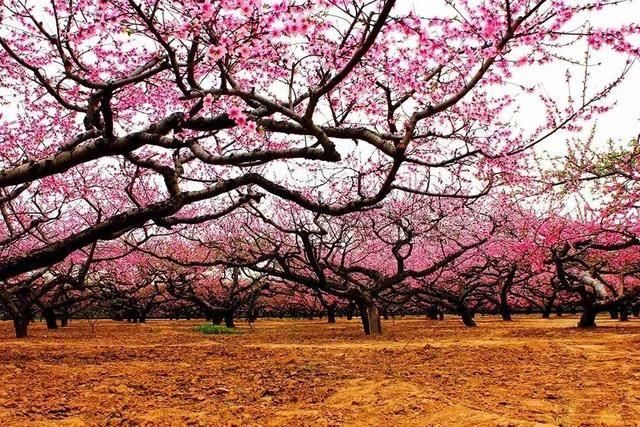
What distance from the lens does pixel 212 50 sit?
4453mm

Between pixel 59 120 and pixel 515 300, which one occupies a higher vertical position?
pixel 59 120

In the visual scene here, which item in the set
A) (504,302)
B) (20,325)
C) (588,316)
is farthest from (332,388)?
(504,302)

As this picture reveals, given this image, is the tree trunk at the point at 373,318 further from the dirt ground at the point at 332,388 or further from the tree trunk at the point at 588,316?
the tree trunk at the point at 588,316

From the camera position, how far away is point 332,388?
6480 millimetres

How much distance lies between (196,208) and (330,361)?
15179mm

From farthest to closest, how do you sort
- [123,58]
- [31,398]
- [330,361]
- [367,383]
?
[330,361], [123,58], [367,383], [31,398]

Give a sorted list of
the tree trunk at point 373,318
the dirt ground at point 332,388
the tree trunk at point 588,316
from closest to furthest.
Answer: the dirt ground at point 332,388, the tree trunk at point 373,318, the tree trunk at point 588,316

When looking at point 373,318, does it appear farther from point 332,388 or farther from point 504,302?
point 332,388

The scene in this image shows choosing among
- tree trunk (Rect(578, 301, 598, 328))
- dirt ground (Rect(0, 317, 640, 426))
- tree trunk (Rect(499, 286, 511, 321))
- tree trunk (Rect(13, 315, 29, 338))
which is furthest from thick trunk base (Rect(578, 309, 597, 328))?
tree trunk (Rect(13, 315, 29, 338))

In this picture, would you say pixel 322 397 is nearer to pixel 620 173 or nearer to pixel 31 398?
pixel 31 398

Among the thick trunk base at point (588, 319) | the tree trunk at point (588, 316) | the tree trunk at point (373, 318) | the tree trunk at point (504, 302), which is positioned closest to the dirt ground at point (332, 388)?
the tree trunk at point (373, 318)

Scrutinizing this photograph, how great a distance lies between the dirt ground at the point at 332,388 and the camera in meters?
5.01

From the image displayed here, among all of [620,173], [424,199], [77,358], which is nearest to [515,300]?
[424,199]

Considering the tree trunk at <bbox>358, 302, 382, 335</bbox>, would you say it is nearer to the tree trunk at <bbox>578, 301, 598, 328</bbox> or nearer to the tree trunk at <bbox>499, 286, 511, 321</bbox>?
the tree trunk at <bbox>578, 301, 598, 328</bbox>
